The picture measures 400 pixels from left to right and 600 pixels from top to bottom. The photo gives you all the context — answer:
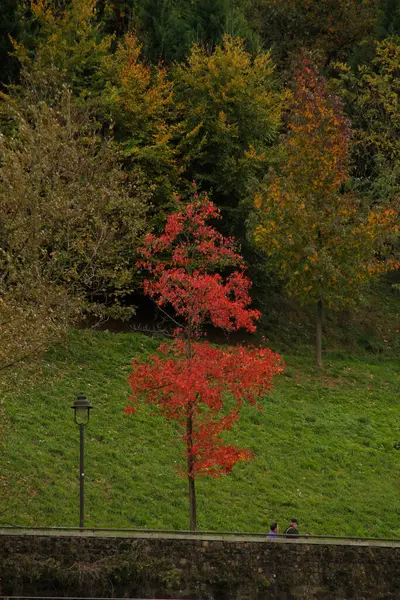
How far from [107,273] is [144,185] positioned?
27.4 ft

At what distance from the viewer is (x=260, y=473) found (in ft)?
113

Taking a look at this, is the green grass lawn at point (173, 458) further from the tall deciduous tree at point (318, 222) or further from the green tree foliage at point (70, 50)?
the green tree foliage at point (70, 50)

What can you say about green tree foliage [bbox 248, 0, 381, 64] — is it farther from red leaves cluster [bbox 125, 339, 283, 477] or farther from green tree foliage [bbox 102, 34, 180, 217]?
red leaves cluster [bbox 125, 339, 283, 477]

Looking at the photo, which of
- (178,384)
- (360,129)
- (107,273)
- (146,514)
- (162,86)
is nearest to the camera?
(178,384)

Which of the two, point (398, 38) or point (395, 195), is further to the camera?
point (398, 38)

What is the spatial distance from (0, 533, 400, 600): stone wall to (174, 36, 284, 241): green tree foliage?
26.1 meters

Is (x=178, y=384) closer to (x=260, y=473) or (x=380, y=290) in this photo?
(x=260, y=473)

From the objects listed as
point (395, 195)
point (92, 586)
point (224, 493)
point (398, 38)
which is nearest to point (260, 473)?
point (224, 493)

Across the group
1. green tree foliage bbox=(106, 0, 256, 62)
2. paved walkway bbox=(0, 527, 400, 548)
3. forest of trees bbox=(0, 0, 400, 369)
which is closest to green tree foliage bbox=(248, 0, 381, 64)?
green tree foliage bbox=(106, 0, 256, 62)

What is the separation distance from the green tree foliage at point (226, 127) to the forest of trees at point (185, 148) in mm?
81

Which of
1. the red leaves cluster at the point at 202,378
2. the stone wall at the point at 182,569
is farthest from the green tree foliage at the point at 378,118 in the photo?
the stone wall at the point at 182,569

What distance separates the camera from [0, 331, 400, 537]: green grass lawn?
1212 inches

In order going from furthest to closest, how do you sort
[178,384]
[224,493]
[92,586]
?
[224,493], [178,384], [92,586]

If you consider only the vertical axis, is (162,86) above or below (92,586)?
above
